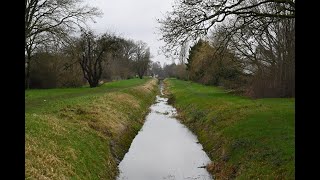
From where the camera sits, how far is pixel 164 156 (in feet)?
60.8

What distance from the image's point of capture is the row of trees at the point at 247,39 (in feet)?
53.5

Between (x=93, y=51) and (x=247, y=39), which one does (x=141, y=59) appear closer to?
(x=93, y=51)

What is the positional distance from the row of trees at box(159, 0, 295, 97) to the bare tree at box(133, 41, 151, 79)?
212 ft

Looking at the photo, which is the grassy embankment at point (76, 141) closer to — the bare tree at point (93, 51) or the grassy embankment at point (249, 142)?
the grassy embankment at point (249, 142)

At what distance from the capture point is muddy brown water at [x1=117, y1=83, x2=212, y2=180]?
15.3 m

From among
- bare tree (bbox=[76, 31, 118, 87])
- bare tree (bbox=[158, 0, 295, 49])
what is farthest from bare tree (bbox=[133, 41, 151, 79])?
bare tree (bbox=[158, 0, 295, 49])

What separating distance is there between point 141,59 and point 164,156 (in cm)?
10809

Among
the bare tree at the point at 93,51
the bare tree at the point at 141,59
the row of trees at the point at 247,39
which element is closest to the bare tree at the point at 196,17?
the row of trees at the point at 247,39

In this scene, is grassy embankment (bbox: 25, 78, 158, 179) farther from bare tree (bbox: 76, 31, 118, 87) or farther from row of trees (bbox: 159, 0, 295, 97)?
bare tree (bbox: 76, 31, 118, 87)

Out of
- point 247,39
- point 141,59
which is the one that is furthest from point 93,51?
point 141,59

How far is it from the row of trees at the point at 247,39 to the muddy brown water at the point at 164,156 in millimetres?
5166
